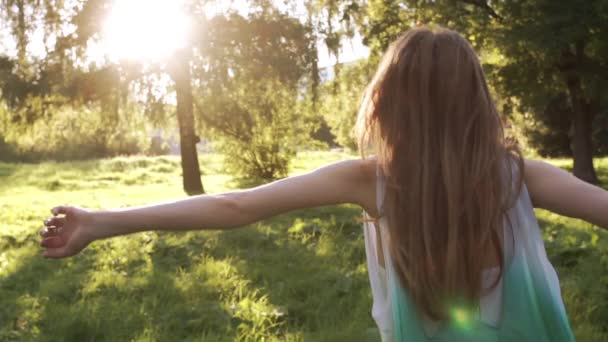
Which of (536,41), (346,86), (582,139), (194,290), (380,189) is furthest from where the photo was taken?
(582,139)

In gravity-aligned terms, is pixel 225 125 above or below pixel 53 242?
below

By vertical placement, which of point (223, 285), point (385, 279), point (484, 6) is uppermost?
point (484, 6)

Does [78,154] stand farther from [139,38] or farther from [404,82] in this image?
[404,82]

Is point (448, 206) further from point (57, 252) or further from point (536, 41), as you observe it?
point (536, 41)

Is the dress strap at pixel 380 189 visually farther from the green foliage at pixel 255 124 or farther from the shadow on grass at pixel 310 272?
the green foliage at pixel 255 124

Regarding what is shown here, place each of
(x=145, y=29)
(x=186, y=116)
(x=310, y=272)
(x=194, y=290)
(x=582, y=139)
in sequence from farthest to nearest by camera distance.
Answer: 1. (x=582, y=139)
2. (x=186, y=116)
3. (x=145, y=29)
4. (x=310, y=272)
5. (x=194, y=290)

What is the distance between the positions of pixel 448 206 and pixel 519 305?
35 centimetres

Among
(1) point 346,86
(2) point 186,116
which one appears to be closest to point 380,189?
(2) point 186,116

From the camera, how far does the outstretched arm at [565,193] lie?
1.86m

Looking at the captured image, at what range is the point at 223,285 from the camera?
607 cm

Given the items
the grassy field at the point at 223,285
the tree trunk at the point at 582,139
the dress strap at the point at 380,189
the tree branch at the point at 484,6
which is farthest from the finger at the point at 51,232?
the tree trunk at the point at 582,139

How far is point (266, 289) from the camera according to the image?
6.04 m

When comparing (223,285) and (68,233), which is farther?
(223,285)

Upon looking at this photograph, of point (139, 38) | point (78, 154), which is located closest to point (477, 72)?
point (139, 38)
